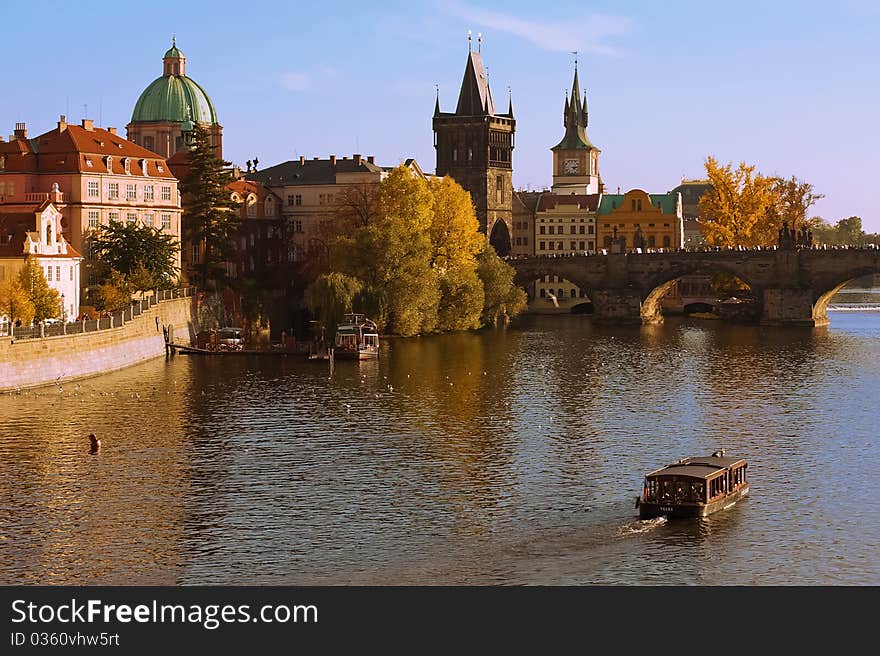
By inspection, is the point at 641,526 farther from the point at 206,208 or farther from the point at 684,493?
the point at 206,208

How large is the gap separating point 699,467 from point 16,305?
160 feet

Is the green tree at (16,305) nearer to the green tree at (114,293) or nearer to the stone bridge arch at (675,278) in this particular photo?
the green tree at (114,293)

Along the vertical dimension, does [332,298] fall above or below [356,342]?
above

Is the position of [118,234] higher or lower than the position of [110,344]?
higher

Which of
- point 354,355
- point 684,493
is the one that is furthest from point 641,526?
point 354,355

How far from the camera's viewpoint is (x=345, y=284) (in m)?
119

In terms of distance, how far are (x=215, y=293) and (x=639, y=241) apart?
6857 cm

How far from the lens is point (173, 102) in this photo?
7274 inches

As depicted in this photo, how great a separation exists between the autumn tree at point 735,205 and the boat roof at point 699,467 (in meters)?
118

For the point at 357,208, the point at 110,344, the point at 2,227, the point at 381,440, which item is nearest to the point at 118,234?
the point at 2,227

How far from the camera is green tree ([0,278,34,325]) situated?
297ft

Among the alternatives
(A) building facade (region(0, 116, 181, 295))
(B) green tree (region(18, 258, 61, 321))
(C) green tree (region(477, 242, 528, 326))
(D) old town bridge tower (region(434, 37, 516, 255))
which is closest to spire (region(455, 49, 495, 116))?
(D) old town bridge tower (region(434, 37, 516, 255))
